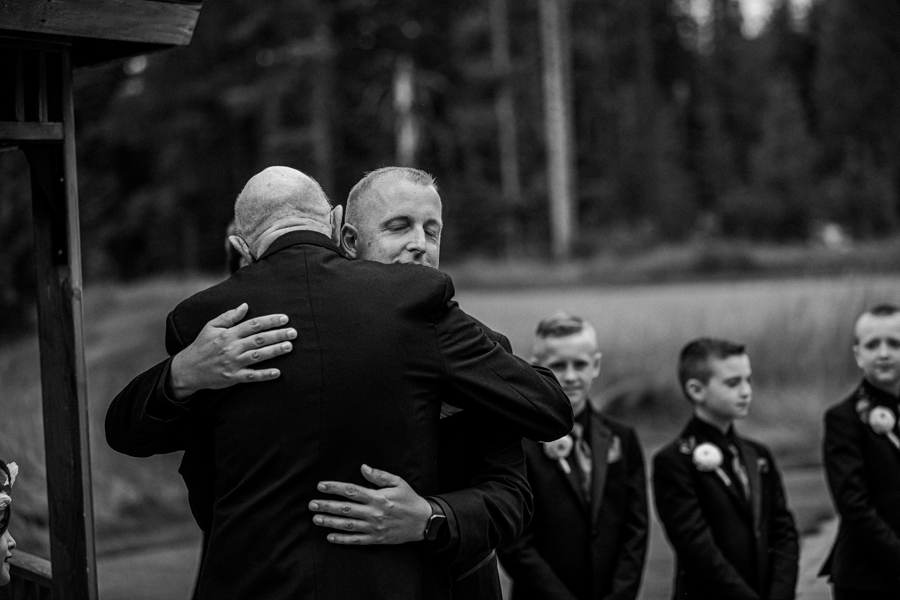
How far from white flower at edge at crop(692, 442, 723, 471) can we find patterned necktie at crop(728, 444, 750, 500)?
0.23 ft

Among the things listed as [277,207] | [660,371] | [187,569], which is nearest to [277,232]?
[277,207]

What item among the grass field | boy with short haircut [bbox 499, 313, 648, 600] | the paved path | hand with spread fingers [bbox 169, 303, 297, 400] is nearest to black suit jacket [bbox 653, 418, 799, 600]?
boy with short haircut [bbox 499, 313, 648, 600]

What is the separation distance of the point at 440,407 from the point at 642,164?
34795 mm

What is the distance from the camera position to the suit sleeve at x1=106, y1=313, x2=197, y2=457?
2.40 m

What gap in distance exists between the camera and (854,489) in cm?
409

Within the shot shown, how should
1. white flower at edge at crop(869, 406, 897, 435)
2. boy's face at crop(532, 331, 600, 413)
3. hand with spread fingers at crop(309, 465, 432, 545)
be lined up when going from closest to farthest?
hand with spread fingers at crop(309, 465, 432, 545), boy's face at crop(532, 331, 600, 413), white flower at edge at crop(869, 406, 897, 435)

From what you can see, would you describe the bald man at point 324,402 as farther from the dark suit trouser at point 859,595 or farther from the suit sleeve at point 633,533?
the dark suit trouser at point 859,595

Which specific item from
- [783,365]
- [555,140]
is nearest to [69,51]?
[783,365]

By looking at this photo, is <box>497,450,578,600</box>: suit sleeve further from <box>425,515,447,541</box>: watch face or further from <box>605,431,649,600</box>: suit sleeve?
<box>425,515,447,541</box>: watch face

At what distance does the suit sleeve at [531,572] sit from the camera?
3.65m

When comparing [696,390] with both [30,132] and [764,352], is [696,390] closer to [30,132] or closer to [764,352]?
[30,132]

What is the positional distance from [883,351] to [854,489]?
559 mm

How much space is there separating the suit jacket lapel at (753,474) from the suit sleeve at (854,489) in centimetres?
33

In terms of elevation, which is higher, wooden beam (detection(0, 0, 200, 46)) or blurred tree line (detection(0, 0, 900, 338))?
blurred tree line (detection(0, 0, 900, 338))
